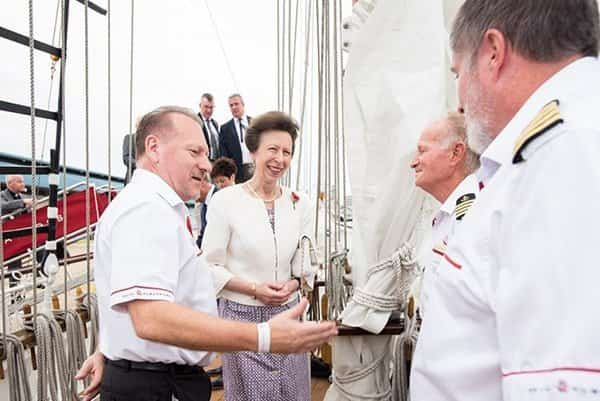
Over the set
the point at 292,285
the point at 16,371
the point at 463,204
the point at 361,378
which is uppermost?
the point at 463,204

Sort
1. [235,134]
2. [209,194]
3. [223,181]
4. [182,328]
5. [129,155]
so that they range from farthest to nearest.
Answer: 1. [235,134]
2. [209,194]
3. [223,181]
4. [129,155]
5. [182,328]

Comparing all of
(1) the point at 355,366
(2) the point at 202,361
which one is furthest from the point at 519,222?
(1) the point at 355,366

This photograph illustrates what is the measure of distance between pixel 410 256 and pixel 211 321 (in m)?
0.80

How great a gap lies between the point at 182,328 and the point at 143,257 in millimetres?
160

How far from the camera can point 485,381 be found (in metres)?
0.58

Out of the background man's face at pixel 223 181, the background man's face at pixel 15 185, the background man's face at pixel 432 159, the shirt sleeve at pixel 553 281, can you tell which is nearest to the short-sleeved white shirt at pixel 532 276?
the shirt sleeve at pixel 553 281

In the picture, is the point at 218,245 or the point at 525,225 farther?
the point at 218,245

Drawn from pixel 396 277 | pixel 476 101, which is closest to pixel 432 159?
pixel 396 277

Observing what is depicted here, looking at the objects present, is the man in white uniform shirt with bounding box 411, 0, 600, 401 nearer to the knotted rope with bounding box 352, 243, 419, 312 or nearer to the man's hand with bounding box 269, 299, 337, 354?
the man's hand with bounding box 269, 299, 337, 354

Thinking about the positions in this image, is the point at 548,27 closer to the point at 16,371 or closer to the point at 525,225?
the point at 525,225

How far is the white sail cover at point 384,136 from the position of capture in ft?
5.29

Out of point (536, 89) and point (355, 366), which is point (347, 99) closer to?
point (355, 366)

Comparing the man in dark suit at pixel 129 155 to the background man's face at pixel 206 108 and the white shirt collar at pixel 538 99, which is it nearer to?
the background man's face at pixel 206 108

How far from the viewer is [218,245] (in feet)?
5.72
